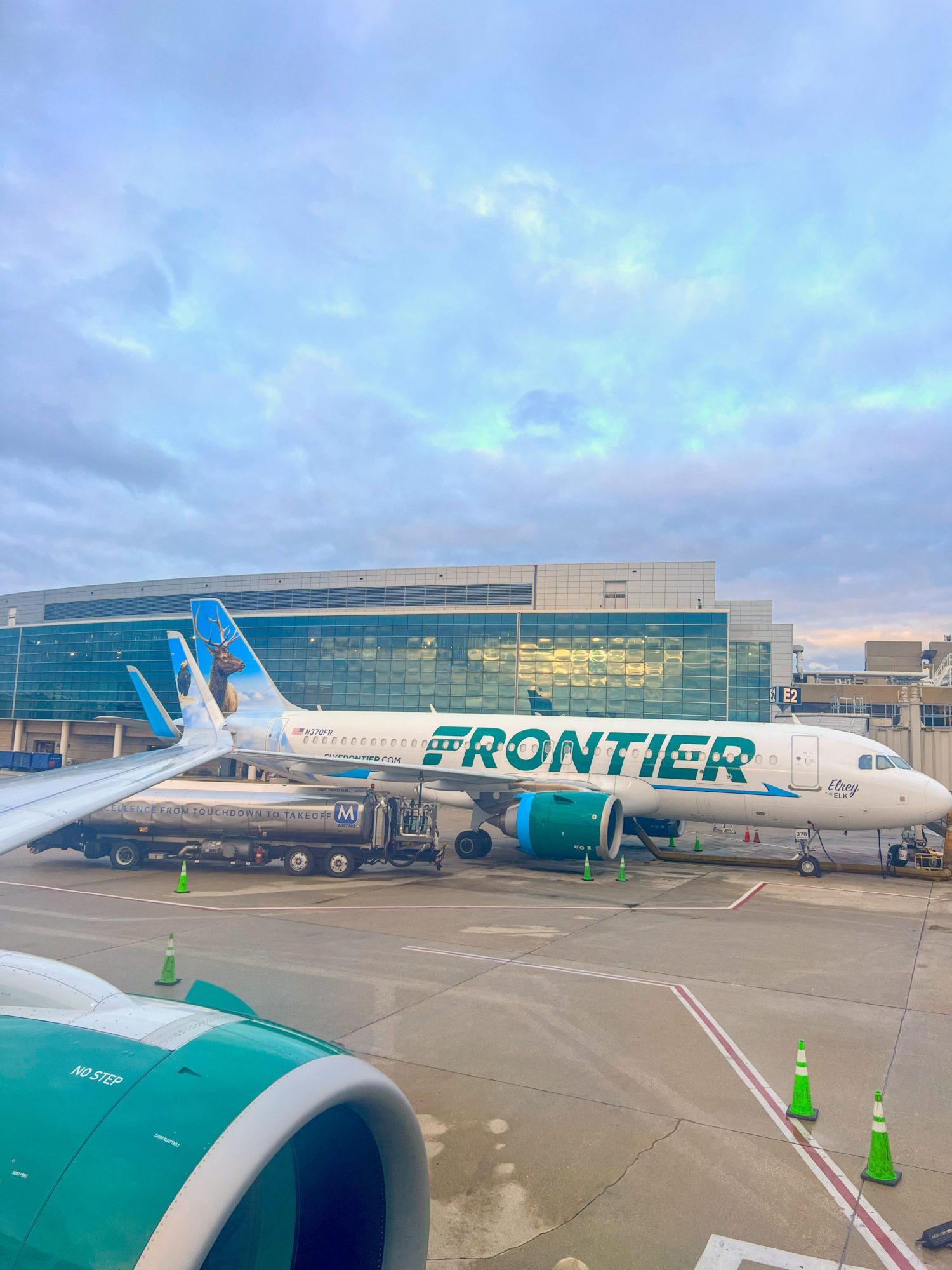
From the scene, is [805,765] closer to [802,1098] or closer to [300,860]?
[300,860]

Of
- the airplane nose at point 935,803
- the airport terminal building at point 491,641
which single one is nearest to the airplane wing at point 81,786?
the airplane nose at point 935,803

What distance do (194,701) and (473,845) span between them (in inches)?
371

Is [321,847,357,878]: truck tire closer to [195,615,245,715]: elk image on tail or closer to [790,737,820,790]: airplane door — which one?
[790,737,820,790]: airplane door

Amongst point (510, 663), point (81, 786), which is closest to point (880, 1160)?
point (81, 786)

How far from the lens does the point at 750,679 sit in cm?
5288

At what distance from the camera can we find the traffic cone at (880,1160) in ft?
19.8

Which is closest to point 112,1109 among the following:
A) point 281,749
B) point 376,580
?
point 281,749

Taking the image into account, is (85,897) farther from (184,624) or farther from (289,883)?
(184,624)

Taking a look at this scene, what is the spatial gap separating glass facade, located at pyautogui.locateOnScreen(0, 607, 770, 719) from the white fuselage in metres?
26.7

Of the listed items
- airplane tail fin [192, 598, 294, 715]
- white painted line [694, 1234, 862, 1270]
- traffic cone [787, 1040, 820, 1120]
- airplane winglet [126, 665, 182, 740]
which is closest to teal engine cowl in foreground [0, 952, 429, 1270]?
white painted line [694, 1234, 862, 1270]

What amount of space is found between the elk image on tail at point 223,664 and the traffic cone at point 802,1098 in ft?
88.5

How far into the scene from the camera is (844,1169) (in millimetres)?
6262

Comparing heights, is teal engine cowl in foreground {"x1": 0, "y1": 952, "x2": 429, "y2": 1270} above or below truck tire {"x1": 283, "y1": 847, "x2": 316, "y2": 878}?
above

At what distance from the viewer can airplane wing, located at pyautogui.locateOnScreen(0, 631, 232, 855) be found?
4438mm
